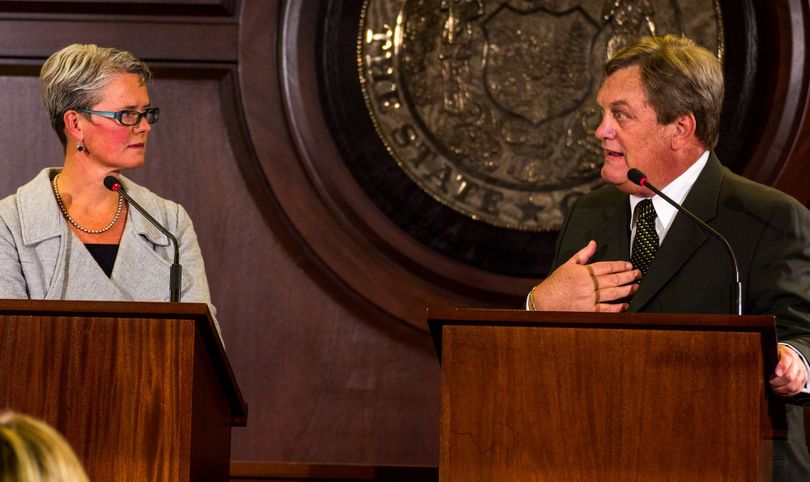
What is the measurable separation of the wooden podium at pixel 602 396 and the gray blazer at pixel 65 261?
A: 1.09 metres

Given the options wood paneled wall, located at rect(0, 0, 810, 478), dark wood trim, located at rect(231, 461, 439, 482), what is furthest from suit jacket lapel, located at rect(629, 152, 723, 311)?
dark wood trim, located at rect(231, 461, 439, 482)

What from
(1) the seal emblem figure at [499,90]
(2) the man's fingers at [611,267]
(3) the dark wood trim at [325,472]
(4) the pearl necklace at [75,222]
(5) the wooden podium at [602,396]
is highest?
(1) the seal emblem figure at [499,90]

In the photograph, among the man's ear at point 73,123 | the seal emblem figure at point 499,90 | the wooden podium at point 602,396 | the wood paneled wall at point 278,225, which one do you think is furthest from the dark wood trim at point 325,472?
the wooden podium at point 602,396

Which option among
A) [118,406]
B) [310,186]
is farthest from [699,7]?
[118,406]

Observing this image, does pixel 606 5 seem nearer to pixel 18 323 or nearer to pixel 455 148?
pixel 455 148

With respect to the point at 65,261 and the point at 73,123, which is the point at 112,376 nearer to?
the point at 65,261

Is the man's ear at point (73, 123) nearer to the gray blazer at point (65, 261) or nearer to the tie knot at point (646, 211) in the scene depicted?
the gray blazer at point (65, 261)

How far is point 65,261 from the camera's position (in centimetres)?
302

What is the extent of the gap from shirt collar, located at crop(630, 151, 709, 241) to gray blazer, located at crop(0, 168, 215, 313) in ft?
3.76

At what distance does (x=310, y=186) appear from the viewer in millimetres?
4230

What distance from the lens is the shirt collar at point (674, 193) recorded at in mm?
2945

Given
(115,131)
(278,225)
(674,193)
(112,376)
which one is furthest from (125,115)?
(674,193)

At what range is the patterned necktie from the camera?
2918mm

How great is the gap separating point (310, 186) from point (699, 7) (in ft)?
4.88
